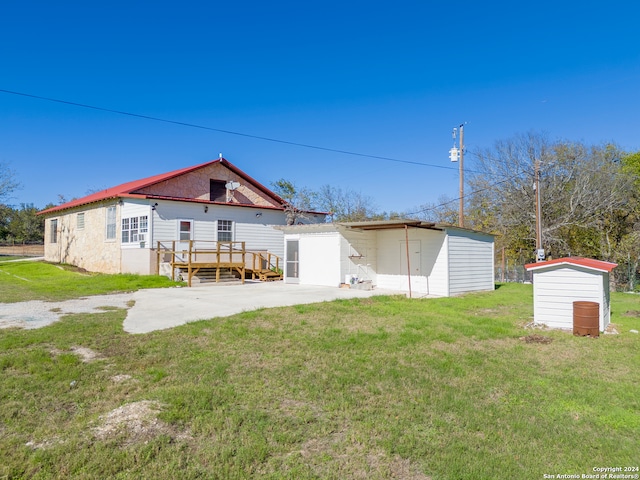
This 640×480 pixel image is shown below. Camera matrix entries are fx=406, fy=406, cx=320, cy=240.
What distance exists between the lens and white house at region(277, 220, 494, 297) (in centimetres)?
1376

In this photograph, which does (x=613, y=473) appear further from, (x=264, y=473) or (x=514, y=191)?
(x=514, y=191)

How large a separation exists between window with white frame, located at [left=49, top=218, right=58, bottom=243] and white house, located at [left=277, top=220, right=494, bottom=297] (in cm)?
1685

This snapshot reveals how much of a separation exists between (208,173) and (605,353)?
18984mm

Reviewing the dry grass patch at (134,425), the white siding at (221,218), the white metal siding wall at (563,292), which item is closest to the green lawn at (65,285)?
the white siding at (221,218)

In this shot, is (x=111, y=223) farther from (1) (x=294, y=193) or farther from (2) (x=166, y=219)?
(1) (x=294, y=193)

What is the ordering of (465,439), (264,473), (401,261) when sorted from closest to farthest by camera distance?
(264,473)
(465,439)
(401,261)

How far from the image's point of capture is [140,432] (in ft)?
10.8

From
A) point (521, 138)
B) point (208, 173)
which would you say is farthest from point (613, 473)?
point (521, 138)

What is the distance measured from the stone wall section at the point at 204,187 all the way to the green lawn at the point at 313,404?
43.8 ft

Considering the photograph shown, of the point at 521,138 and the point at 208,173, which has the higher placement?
the point at 521,138

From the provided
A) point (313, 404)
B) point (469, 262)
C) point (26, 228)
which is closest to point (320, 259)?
point (469, 262)

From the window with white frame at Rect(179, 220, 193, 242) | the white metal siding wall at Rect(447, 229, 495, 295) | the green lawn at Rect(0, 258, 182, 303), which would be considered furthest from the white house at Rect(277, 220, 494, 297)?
the green lawn at Rect(0, 258, 182, 303)

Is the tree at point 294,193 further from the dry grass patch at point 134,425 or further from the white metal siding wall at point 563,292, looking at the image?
the dry grass patch at point 134,425

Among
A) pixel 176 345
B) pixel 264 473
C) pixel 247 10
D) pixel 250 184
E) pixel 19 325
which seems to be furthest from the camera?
pixel 250 184
